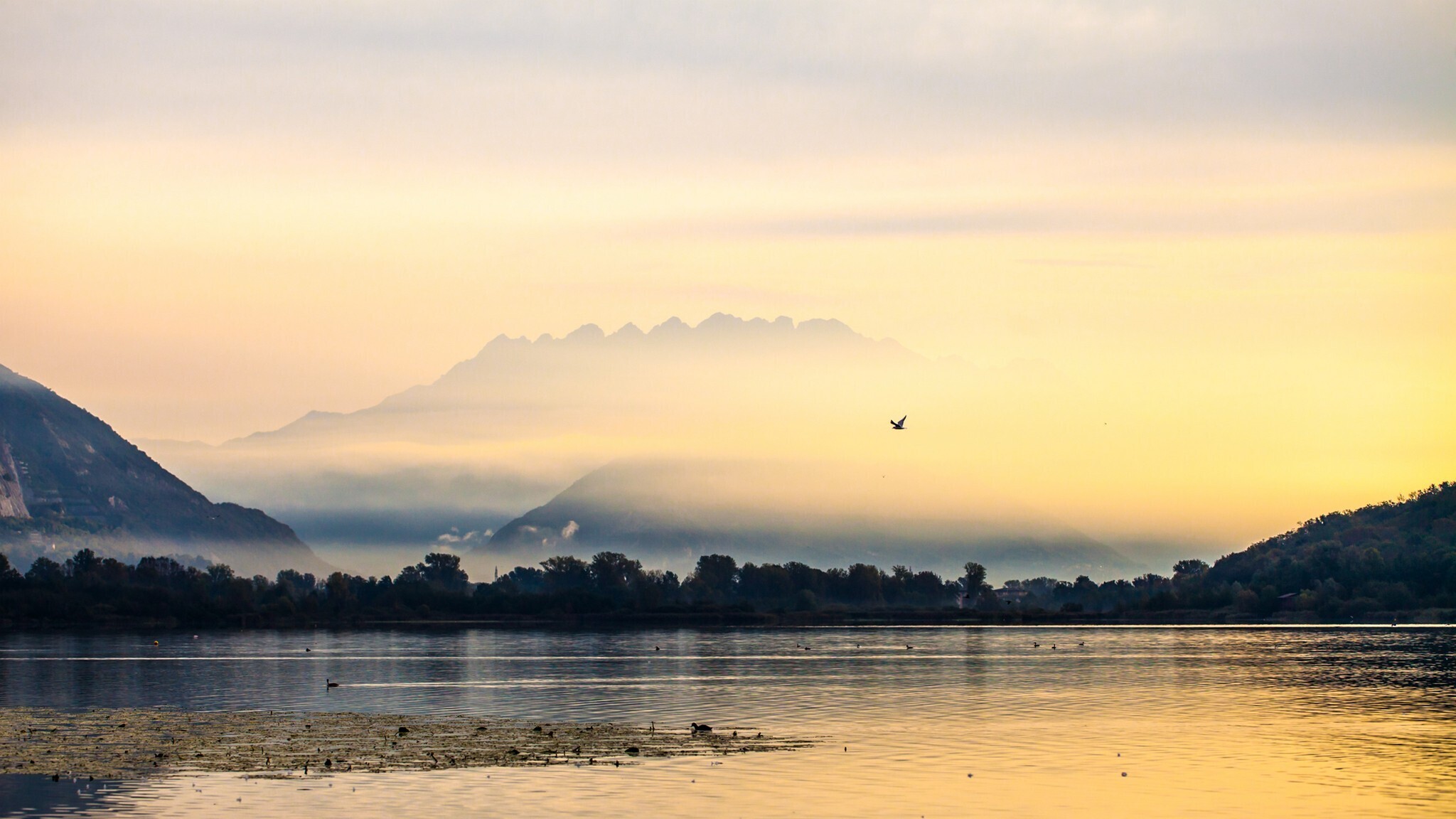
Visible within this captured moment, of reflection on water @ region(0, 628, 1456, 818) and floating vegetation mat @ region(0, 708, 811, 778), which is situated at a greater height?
floating vegetation mat @ region(0, 708, 811, 778)

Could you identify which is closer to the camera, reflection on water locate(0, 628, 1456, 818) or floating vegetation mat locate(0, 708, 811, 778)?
reflection on water locate(0, 628, 1456, 818)

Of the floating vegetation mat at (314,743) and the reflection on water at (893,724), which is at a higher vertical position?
the floating vegetation mat at (314,743)

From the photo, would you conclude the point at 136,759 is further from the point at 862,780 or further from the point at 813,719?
the point at 813,719

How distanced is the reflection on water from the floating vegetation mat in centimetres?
331

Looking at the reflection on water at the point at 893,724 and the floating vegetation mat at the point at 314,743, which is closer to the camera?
the reflection on water at the point at 893,724

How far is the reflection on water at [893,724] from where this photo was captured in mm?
60031

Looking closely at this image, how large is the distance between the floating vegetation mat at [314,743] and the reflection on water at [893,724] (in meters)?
3.31

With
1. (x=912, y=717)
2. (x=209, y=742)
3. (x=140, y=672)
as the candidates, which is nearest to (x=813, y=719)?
(x=912, y=717)

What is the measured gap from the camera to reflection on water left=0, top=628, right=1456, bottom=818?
2363 inches

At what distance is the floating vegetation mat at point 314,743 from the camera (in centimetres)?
6869

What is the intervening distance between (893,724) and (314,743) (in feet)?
110

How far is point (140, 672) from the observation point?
147625 mm

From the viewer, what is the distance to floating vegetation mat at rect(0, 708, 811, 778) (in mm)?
68688

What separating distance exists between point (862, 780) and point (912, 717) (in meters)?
30.2
